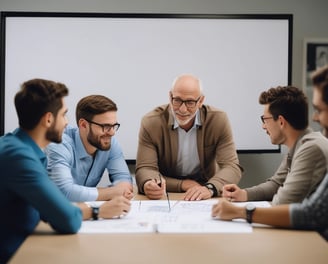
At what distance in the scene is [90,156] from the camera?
2.53 m

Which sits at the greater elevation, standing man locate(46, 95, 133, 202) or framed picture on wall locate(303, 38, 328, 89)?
framed picture on wall locate(303, 38, 328, 89)

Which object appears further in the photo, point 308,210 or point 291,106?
point 291,106

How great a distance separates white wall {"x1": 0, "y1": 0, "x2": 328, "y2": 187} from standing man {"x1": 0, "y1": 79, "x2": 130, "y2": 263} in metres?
2.21

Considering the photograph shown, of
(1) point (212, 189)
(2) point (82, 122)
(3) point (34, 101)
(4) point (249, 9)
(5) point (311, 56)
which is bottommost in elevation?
(1) point (212, 189)

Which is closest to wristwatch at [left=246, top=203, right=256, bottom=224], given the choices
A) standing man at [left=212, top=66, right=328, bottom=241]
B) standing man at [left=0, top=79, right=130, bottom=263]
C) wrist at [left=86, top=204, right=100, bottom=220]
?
standing man at [left=212, top=66, right=328, bottom=241]

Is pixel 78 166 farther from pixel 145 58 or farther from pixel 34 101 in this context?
pixel 145 58

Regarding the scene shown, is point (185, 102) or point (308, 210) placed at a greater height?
point (185, 102)

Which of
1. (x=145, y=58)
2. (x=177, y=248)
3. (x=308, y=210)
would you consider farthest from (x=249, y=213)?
(x=145, y=58)

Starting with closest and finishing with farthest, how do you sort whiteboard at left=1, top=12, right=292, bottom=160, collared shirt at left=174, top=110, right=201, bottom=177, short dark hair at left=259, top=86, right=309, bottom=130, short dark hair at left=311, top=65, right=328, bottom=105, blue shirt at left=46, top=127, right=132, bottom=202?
short dark hair at left=311, top=65, right=328, bottom=105, short dark hair at left=259, top=86, right=309, bottom=130, blue shirt at left=46, top=127, right=132, bottom=202, collared shirt at left=174, top=110, right=201, bottom=177, whiteboard at left=1, top=12, right=292, bottom=160

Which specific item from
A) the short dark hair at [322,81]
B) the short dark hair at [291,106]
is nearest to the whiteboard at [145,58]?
the short dark hair at [291,106]

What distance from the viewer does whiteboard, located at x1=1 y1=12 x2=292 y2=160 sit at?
3.77 m

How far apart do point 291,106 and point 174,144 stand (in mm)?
873

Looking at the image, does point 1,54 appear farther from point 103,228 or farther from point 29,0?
point 103,228

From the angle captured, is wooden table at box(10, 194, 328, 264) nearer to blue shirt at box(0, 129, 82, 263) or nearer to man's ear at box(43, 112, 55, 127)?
blue shirt at box(0, 129, 82, 263)
